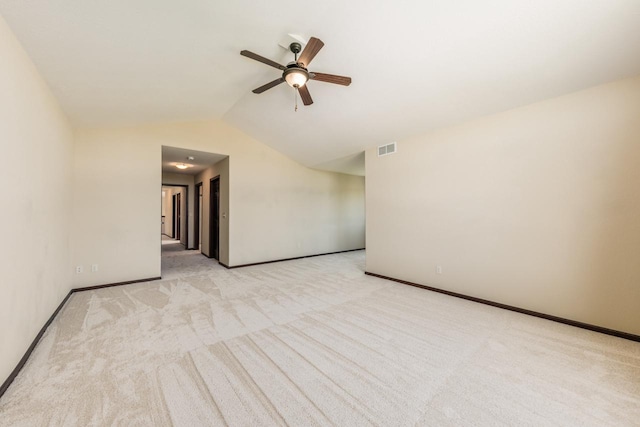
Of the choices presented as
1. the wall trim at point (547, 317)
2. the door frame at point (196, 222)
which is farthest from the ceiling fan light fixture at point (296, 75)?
the door frame at point (196, 222)

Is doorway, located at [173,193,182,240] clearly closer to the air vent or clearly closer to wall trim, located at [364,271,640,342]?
the air vent

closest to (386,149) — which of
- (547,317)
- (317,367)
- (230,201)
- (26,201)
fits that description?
(547,317)

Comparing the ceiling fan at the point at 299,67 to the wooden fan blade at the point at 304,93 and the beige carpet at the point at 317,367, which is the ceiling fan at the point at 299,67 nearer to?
the wooden fan blade at the point at 304,93

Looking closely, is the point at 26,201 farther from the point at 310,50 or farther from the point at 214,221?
the point at 214,221

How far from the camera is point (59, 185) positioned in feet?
9.77

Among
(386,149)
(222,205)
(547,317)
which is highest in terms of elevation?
(386,149)

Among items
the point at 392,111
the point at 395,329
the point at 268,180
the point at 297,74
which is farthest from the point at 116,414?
the point at 268,180

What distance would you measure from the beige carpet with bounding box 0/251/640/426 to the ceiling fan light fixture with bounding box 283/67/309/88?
2487 millimetres

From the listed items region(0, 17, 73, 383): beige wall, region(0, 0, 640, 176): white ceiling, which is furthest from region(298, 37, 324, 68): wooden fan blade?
region(0, 17, 73, 383): beige wall

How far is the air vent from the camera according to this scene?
14.3 feet

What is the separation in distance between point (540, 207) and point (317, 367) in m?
3.00

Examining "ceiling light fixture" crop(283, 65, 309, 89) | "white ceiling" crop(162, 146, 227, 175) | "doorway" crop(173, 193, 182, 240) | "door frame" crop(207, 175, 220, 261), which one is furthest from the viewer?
"doorway" crop(173, 193, 182, 240)

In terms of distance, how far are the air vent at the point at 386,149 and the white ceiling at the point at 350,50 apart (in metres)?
0.74

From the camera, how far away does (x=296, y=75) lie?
2.40 meters
